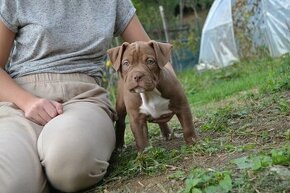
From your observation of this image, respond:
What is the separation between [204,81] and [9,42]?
24.1 ft

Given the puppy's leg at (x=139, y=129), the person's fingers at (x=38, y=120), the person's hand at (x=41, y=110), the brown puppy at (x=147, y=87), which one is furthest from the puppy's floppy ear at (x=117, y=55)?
the person's fingers at (x=38, y=120)

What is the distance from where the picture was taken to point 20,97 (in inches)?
130

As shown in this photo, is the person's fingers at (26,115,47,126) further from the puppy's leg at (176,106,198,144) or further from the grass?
the puppy's leg at (176,106,198,144)

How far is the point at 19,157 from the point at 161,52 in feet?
3.50

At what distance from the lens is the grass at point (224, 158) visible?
2422 mm

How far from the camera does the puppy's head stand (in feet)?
10.6

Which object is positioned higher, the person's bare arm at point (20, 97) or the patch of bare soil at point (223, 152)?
the person's bare arm at point (20, 97)

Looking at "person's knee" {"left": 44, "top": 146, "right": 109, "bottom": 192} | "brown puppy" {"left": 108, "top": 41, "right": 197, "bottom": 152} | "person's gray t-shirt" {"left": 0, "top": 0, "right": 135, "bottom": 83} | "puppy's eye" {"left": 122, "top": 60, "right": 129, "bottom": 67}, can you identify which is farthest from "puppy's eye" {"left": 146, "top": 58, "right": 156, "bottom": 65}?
"person's knee" {"left": 44, "top": 146, "right": 109, "bottom": 192}

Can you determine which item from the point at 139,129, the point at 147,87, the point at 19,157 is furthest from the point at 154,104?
the point at 19,157

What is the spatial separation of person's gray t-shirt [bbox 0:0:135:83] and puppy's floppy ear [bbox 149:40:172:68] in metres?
0.40

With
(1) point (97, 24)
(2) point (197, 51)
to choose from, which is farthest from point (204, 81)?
(1) point (97, 24)

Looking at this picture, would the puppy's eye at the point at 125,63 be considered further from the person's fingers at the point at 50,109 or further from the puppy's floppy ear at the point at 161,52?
the person's fingers at the point at 50,109

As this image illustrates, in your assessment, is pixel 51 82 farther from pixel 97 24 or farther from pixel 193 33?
pixel 193 33

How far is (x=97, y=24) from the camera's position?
11.7 ft
